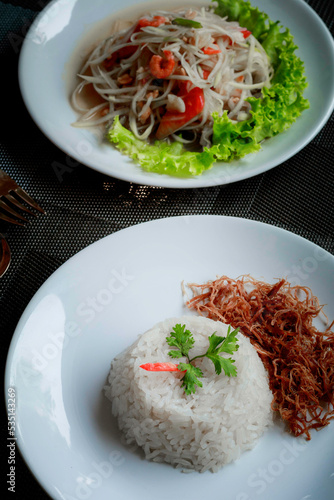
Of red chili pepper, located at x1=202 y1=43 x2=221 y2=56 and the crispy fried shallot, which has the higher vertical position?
red chili pepper, located at x1=202 y1=43 x2=221 y2=56

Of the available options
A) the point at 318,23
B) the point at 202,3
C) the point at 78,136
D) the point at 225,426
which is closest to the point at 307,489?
the point at 225,426

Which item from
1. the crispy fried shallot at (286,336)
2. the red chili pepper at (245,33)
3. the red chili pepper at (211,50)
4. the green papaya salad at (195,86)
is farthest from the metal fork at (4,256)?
the red chili pepper at (245,33)

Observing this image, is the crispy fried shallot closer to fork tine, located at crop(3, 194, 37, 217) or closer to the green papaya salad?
the green papaya salad

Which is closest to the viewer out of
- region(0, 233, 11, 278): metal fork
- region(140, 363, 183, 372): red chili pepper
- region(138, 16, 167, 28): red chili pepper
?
region(140, 363, 183, 372): red chili pepper

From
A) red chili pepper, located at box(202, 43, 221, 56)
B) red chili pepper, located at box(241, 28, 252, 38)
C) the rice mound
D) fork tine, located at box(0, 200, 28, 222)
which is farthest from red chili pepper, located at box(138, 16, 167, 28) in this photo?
the rice mound

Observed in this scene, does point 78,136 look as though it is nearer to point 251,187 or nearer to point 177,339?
point 251,187

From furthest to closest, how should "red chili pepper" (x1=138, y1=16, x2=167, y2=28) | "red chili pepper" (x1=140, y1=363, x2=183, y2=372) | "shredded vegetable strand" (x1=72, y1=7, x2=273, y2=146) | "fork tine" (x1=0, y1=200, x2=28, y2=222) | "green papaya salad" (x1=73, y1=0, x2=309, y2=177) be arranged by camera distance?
"red chili pepper" (x1=138, y1=16, x2=167, y2=28)
"shredded vegetable strand" (x1=72, y1=7, x2=273, y2=146)
"green papaya salad" (x1=73, y1=0, x2=309, y2=177)
"fork tine" (x1=0, y1=200, x2=28, y2=222)
"red chili pepper" (x1=140, y1=363, x2=183, y2=372)
